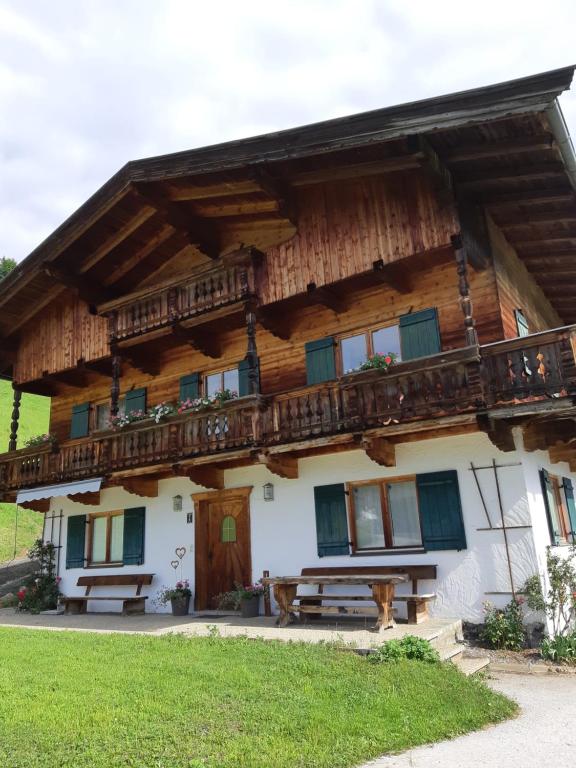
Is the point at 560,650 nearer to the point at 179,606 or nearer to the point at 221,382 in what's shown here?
the point at 179,606

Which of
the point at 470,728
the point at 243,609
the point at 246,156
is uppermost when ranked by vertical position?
the point at 246,156

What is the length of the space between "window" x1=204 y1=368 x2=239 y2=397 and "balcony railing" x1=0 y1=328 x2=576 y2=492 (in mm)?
1976

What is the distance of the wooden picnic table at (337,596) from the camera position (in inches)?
385

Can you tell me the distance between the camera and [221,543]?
14.2m

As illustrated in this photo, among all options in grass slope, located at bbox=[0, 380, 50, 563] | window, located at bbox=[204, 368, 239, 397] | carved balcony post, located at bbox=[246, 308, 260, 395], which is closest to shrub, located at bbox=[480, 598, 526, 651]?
carved balcony post, located at bbox=[246, 308, 260, 395]

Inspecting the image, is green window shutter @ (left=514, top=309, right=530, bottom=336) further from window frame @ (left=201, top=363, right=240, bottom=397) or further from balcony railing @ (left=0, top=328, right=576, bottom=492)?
window frame @ (left=201, top=363, right=240, bottom=397)

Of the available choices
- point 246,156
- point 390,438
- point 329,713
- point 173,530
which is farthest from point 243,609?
point 246,156

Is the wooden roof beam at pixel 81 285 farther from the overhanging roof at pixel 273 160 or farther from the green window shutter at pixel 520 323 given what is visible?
the green window shutter at pixel 520 323

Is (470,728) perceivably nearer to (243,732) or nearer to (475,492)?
(243,732)

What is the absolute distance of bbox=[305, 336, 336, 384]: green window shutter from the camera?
43.7 feet

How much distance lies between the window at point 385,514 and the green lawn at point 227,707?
343 centimetres

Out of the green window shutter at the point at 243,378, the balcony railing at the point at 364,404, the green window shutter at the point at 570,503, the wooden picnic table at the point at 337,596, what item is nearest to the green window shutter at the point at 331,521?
the wooden picnic table at the point at 337,596

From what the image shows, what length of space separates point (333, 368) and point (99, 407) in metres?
8.43

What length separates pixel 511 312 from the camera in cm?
1268
